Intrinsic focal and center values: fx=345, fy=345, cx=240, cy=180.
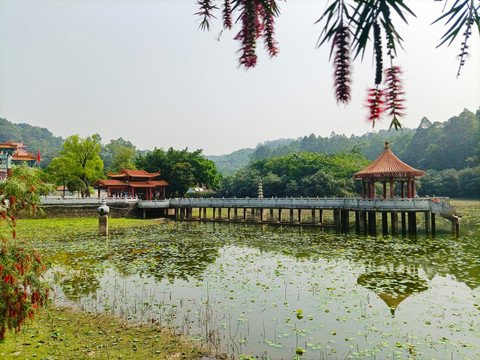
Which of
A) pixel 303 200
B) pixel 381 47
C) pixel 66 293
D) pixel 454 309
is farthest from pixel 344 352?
pixel 303 200

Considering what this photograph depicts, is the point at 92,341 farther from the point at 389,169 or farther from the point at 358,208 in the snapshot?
the point at 389,169

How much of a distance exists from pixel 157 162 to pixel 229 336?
3543 cm

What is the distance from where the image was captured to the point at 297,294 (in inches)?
340

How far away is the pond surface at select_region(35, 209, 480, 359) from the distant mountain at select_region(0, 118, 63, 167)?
15357 cm

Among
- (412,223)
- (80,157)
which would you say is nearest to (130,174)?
(80,157)

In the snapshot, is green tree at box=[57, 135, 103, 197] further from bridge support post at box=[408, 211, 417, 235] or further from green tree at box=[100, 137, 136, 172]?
bridge support post at box=[408, 211, 417, 235]

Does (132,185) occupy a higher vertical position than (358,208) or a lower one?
higher

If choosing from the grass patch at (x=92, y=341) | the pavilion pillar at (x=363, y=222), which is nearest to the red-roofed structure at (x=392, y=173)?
the pavilion pillar at (x=363, y=222)

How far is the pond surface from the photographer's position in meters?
6.09

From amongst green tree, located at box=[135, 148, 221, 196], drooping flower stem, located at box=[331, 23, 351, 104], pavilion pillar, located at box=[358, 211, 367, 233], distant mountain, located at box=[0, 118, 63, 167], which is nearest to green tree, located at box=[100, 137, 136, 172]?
green tree, located at box=[135, 148, 221, 196]

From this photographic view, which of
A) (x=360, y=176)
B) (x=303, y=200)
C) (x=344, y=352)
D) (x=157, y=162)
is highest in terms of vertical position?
(x=157, y=162)

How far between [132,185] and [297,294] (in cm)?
2788

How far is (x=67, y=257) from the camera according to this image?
43.7 ft

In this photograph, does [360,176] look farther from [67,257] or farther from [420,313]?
[67,257]
